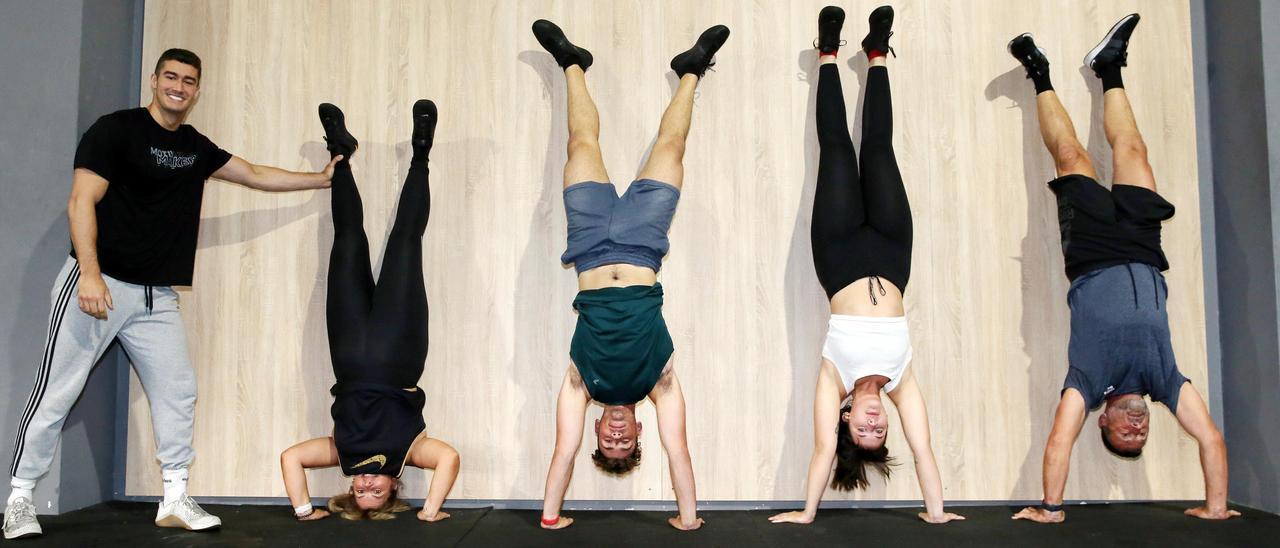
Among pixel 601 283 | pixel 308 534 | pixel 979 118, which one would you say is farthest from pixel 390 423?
pixel 979 118

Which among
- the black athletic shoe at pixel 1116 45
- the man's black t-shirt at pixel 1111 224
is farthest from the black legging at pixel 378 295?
the black athletic shoe at pixel 1116 45

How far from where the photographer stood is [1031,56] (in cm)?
370

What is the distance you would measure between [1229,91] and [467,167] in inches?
140

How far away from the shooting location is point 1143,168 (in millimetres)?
3562

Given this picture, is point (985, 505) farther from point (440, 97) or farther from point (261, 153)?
point (261, 153)

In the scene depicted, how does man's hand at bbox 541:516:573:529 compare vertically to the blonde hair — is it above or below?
below

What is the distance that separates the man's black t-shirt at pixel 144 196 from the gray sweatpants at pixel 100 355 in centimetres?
8

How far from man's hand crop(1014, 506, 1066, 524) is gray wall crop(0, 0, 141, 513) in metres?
3.99

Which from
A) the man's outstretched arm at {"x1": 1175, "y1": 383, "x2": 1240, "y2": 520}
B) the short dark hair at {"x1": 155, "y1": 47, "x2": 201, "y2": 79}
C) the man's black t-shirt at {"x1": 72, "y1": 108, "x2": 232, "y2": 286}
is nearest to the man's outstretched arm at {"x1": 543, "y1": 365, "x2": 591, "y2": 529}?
the man's black t-shirt at {"x1": 72, "y1": 108, "x2": 232, "y2": 286}

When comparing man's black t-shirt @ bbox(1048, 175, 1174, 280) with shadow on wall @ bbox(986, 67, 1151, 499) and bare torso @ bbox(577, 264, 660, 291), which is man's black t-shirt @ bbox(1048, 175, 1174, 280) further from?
bare torso @ bbox(577, 264, 660, 291)

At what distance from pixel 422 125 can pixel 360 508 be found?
167 cm

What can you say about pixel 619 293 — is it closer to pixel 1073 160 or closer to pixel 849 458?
pixel 849 458

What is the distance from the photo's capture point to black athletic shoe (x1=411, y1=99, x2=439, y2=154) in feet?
12.0

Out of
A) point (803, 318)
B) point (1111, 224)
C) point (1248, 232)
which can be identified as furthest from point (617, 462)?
point (1248, 232)
